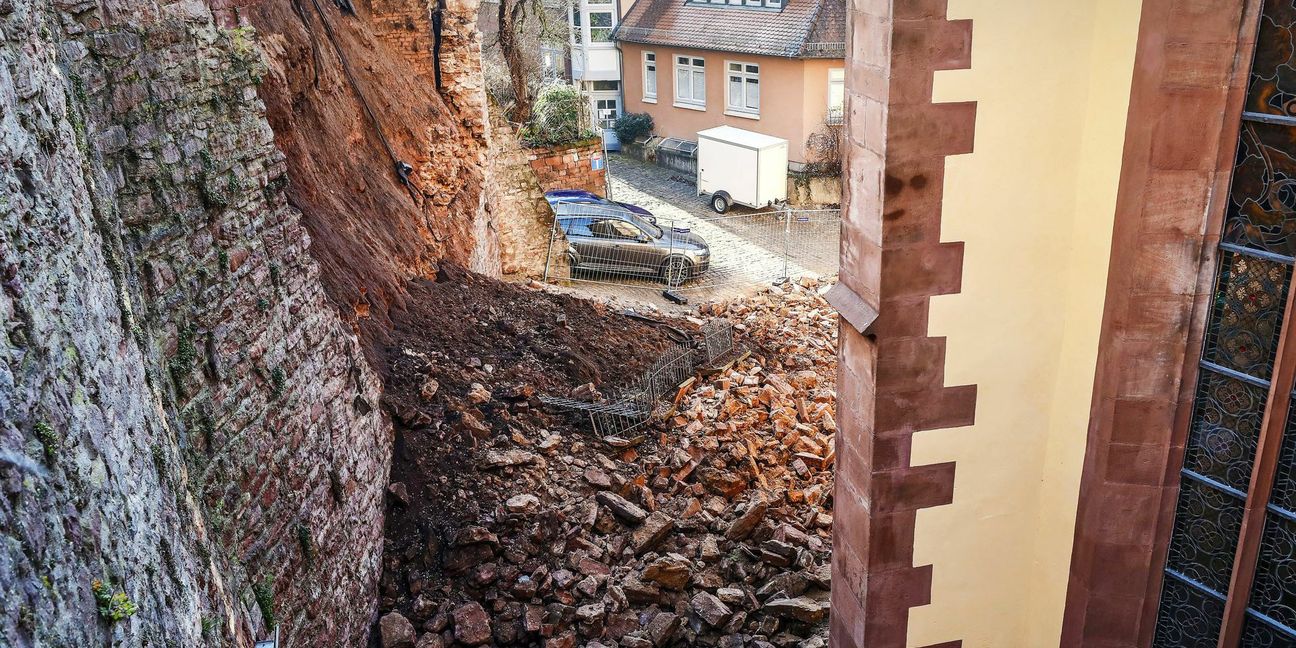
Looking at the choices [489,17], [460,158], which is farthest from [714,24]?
[460,158]

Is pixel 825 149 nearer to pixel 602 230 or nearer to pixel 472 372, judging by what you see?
pixel 602 230

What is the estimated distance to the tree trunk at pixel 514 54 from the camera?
24902mm

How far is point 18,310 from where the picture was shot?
9.81ft

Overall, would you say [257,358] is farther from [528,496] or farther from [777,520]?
[777,520]

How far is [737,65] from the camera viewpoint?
30.8 meters

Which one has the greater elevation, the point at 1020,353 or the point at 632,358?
the point at 1020,353

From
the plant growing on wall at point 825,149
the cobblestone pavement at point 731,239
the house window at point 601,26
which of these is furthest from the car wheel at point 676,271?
the house window at point 601,26

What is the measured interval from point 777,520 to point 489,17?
34136 millimetres

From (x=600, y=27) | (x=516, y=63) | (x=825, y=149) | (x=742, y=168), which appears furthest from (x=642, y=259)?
(x=600, y=27)

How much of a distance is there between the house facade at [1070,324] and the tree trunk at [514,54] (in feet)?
67.0

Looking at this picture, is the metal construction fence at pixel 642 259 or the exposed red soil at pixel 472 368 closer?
the exposed red soil at pixel 472 368

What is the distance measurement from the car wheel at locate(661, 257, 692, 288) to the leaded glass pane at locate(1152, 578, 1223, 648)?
14723 millimetres

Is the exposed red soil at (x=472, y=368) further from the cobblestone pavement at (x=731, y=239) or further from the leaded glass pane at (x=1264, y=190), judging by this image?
the cobblestone pavement at (x=731, y=239)

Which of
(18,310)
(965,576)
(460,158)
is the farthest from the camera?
(460,158)
